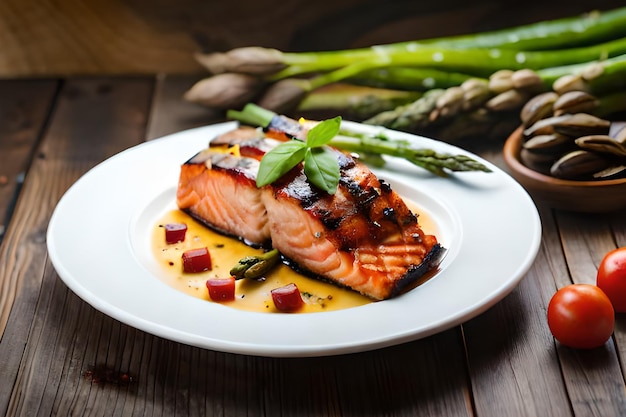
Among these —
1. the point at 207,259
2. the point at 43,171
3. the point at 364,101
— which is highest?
the point at 207,259

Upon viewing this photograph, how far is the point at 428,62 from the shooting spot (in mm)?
5867

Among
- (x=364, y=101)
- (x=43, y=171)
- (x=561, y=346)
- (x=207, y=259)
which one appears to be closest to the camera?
(x=561, y=346)

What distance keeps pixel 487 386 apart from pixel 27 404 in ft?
6.12

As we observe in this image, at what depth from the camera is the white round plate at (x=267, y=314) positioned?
3.23 m

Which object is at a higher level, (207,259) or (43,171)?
(207,259)

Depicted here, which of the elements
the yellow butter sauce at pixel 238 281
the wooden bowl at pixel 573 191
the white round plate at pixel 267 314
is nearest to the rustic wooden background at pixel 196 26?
the white round plate at pixel 267 314

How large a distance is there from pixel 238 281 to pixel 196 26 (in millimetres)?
3650

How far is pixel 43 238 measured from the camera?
4602mm

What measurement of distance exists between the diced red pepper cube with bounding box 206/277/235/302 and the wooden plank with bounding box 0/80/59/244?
1.64m

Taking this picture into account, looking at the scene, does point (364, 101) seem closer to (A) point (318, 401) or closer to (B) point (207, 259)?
(B) point (207, 259)

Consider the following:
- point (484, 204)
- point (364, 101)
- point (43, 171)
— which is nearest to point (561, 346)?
point (484, 204)

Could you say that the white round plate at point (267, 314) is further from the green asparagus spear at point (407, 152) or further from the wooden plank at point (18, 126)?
the wooden plank at point (18, 126)

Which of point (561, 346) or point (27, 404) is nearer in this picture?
point (27, 404)

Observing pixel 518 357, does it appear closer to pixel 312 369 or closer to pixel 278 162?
pixel 312 369
